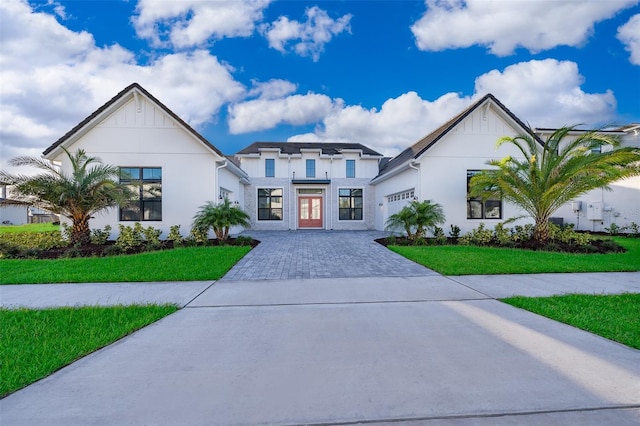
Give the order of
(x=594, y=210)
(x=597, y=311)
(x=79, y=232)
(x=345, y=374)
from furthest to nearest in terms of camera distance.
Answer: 1. (x=594, y=210)
2. (x=79, y=232)
3. (x=597, y=311)
4. (x=345, y=374)

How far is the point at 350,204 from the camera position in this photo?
21094 mm

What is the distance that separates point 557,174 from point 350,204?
39.3ft

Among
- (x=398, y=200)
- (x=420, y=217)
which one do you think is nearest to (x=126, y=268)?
(x=420, y=217)

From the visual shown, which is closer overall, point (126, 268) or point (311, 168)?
point (126, 268)

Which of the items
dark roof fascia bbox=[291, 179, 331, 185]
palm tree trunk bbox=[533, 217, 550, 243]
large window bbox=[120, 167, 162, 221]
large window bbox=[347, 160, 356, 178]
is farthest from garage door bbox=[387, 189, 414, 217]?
large window bbox=[120, 167, 162, 221]

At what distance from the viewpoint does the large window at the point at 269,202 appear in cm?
2062

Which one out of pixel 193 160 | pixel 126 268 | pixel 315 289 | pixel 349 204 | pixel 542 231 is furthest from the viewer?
pixel 349 204

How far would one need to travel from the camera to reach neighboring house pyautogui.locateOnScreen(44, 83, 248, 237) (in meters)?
13.2

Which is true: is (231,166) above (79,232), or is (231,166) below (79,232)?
above

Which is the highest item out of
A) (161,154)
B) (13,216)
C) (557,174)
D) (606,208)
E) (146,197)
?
(161,154)

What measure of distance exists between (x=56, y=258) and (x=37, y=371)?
9018 mm

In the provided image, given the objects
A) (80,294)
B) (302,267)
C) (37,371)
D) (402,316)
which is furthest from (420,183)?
(37,371)

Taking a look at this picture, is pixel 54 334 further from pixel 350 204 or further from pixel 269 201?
pixel 350 204

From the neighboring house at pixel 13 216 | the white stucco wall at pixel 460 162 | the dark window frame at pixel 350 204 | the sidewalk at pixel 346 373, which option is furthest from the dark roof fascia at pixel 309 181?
the neighboring house at pixel 13 216
